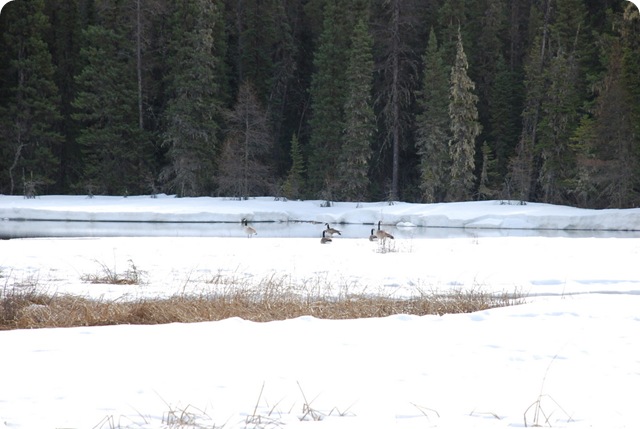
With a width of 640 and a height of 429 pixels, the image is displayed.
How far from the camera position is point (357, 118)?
133 feet

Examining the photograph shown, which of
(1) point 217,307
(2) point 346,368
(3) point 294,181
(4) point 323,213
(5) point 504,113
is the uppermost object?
(5) point 504,113

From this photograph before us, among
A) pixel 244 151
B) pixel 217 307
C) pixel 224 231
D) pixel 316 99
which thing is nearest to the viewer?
pixel 217 307

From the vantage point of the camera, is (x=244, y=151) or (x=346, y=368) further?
(x=244, y=151)

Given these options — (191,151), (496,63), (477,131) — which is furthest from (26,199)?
(496,63)

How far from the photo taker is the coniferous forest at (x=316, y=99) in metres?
37.9

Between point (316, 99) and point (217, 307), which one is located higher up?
point (316, 99)

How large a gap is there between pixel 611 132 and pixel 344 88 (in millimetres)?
16982

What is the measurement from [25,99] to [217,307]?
3795 cm

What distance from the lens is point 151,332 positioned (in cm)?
580

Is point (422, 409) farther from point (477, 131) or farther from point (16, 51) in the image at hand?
point (16, 51)

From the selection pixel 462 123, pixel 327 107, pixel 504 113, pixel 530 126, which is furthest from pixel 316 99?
pixel 530 126

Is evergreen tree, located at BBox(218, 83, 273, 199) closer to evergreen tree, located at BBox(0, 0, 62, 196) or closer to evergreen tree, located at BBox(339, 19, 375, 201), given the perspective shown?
evergreen tree, located at BBox(339, 19, 375, 201)

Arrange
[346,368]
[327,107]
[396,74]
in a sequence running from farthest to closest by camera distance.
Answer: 1. [327,107]
2. [396,74]
3. [346,368]

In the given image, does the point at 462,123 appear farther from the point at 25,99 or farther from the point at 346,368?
the point at 346,368
